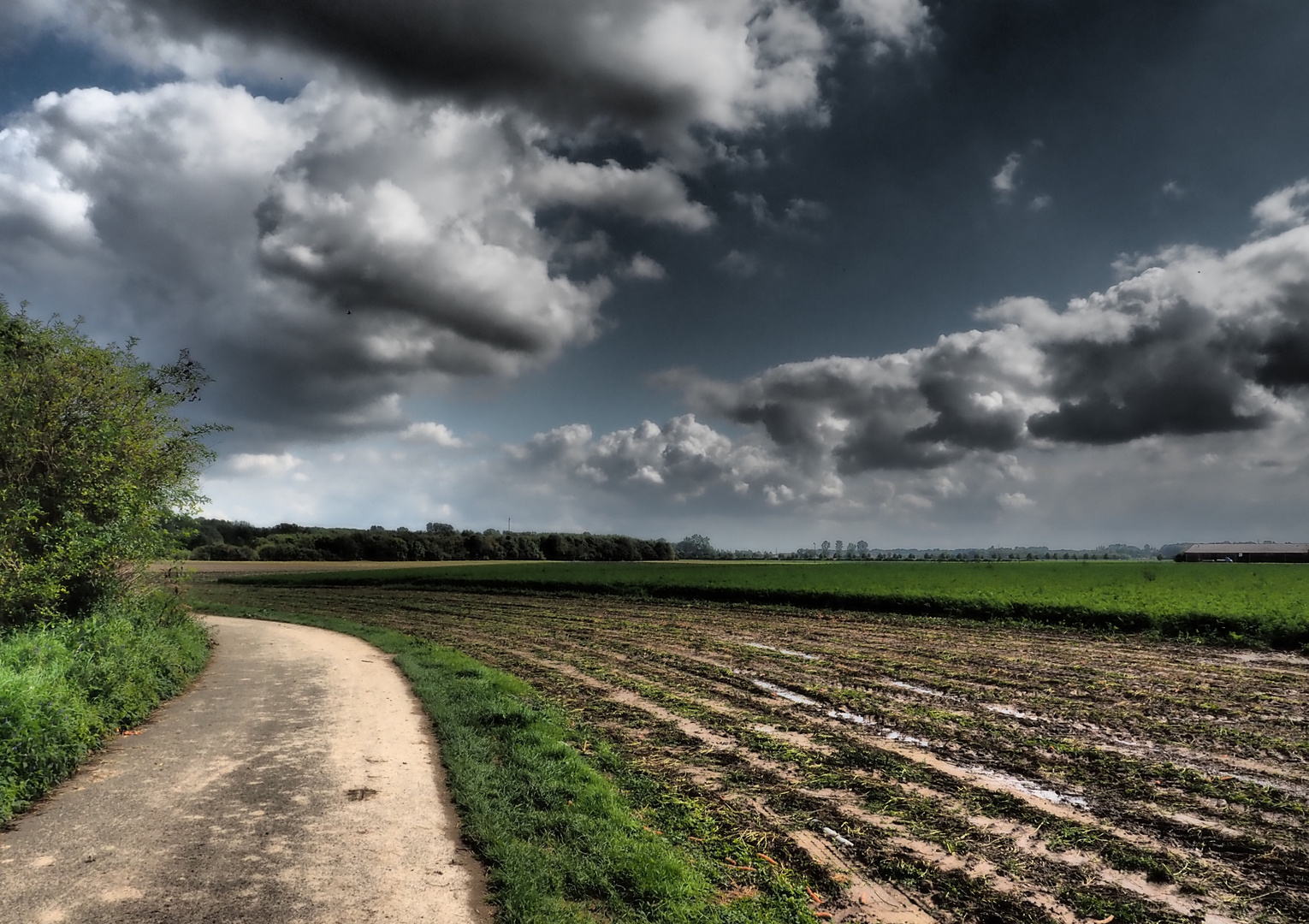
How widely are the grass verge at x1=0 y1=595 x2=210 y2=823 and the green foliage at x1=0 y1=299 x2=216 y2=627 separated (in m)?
0.96

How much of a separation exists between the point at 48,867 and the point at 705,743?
6921mm

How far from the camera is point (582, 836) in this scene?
244 inches

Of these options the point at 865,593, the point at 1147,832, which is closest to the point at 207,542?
the point at 865,593

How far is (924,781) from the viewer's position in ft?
25.1

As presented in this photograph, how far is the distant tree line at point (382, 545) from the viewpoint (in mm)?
88125

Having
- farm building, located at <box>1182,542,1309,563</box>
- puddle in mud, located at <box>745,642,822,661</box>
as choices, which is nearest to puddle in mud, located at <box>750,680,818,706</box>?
puddle in mud, located at <box>745,642,822,661</box>

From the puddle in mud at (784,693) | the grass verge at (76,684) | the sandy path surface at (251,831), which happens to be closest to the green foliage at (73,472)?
the grass verge at (76,684)

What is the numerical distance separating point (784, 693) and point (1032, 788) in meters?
5.16

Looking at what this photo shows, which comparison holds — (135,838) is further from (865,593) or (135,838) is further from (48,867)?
(865,593)

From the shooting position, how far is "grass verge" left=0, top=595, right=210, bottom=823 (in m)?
7.25

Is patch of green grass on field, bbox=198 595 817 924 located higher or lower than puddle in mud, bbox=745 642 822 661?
higher

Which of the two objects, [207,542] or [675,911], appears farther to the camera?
[207,542]

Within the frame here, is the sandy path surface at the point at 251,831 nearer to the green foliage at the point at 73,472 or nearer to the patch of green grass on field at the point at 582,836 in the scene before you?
the patch of green grass on field at the point at 582,836

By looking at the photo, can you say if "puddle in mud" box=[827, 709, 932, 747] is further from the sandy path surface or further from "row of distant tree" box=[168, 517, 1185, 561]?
"row of distant tree" box=[168, 517, 1185, 561]
